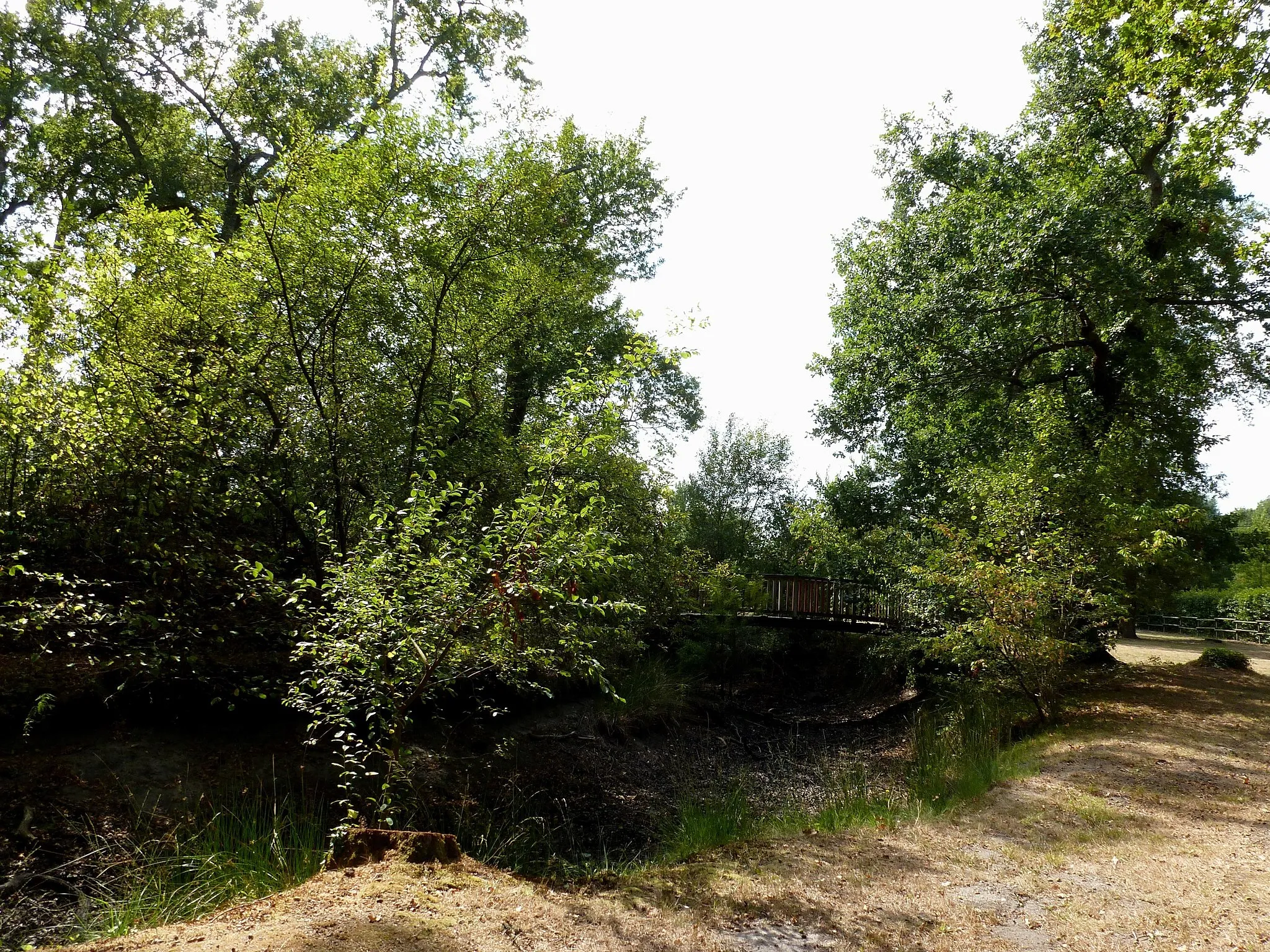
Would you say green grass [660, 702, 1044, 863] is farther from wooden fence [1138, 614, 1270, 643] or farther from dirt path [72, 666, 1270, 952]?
wooden fence [1138, 614, 1270, 643]

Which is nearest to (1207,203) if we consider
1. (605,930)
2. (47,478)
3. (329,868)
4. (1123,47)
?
(1123,47)

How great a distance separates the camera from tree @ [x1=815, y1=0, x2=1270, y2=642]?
10680 mm

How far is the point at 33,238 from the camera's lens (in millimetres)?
6324

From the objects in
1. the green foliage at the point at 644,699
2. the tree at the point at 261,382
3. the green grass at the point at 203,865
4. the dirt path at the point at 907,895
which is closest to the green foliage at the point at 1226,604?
the green foliage at the point at 644,699

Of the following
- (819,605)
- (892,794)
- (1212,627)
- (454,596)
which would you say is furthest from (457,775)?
(1212,627)

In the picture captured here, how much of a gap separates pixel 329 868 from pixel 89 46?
17063 millimetres

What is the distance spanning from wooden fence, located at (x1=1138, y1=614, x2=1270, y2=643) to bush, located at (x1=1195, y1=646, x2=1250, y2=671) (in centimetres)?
982

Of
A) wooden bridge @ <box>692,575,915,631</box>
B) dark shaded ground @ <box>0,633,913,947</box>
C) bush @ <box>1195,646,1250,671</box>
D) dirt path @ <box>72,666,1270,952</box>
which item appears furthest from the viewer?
wooden bridge @ <box>692,575,915,631</box>

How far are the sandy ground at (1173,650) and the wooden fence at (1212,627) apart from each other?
0.87 metres

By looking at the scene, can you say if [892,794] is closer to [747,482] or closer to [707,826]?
[707,826]

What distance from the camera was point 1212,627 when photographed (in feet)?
87.6

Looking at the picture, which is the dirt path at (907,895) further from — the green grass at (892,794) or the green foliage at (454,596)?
the green foliage at (454,596)

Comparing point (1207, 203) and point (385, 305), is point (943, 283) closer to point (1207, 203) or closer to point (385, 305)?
point (1207, 203)

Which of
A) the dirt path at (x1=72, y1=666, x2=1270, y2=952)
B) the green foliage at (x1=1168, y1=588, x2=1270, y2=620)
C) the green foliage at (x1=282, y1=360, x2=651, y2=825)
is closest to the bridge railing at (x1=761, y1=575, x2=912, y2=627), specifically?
the dirt path at (x1=72, y1=666, x2=1270, y2=952)
